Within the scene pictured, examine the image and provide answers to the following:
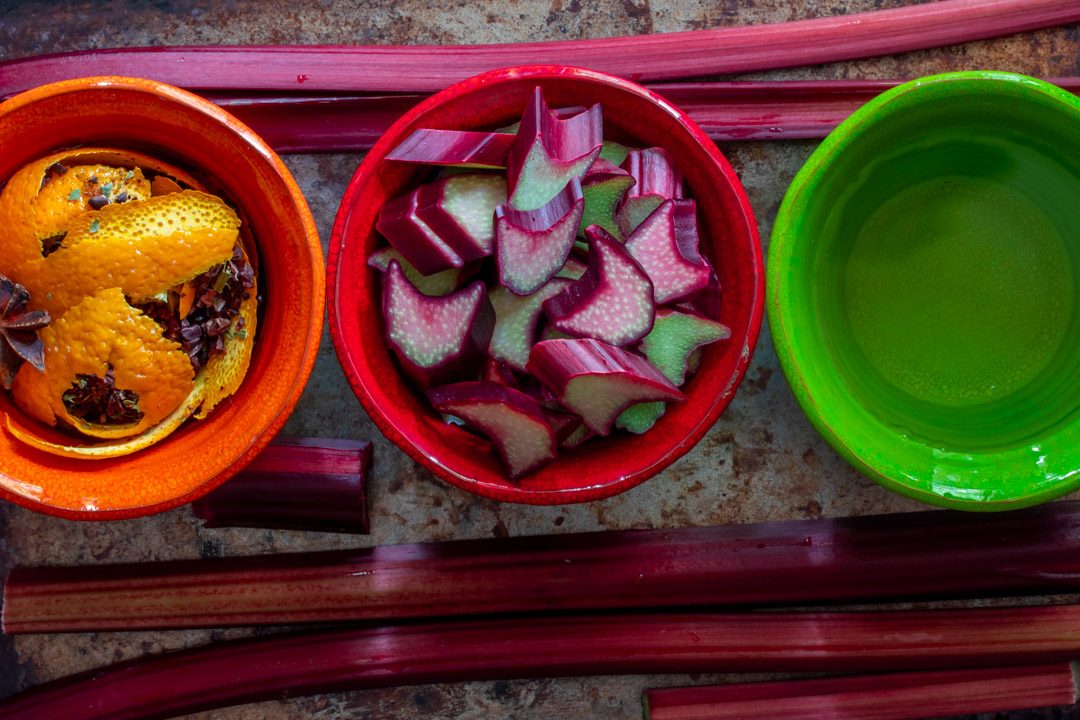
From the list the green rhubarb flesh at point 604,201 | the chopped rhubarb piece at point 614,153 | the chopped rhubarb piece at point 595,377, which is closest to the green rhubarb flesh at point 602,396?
the chopped rhubarb piece at point 595,377

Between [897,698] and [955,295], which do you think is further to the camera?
[897,698]

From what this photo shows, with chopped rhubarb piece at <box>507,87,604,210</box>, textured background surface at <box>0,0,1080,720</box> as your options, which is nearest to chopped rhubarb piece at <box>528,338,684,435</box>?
chopped rhubarb piece at <box>507,87,604,210</box>

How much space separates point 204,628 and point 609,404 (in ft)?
2.90

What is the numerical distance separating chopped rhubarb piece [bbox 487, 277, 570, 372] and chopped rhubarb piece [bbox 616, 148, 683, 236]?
0.42 feet

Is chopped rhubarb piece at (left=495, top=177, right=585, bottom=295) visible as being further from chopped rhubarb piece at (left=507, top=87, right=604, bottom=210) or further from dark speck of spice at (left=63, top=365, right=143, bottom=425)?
dark speck of spice at (left=63, top=365, right=143, bottom=425)

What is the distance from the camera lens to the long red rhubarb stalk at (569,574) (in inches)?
61.5

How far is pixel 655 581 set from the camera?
156cm

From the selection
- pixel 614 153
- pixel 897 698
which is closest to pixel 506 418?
pixel 614 153

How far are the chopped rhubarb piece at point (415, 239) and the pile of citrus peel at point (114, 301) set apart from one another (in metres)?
0.23

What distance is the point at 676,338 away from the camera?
1.24 metres

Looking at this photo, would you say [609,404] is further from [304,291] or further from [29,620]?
[29,620]

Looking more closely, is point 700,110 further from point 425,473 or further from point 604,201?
point 425,473

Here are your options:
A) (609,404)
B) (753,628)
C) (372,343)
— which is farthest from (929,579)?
(372,343)

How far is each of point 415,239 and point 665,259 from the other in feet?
1.10
